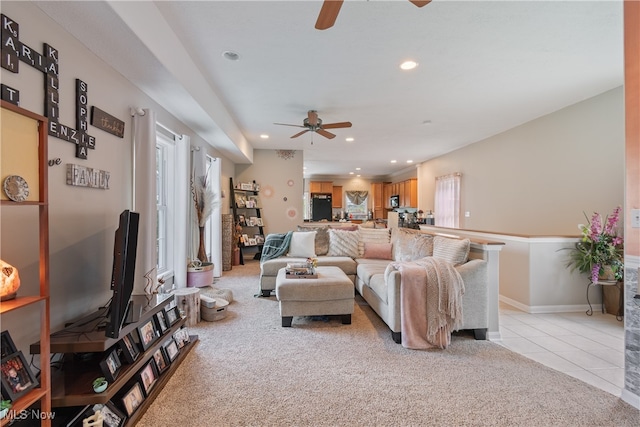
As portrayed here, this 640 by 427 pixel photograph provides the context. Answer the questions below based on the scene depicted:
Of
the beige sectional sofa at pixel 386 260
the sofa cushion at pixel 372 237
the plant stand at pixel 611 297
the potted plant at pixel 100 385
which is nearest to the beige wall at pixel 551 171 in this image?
the plant stand at pixel 611 297

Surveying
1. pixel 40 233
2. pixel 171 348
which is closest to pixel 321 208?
pixel 171 348

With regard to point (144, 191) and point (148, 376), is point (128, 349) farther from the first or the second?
point (144, 191)

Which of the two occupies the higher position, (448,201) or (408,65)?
(408,65)

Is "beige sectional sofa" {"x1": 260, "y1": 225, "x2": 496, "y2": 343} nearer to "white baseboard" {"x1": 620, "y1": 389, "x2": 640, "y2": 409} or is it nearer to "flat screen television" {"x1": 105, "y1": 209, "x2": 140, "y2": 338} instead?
"white baseboard" {"x1": 620, "y1": 389, "x2": 640, "y2": 409}

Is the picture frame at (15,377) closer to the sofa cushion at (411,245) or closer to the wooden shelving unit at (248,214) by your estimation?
the sofa cushion at (411,245)

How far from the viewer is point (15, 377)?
117 centimetres

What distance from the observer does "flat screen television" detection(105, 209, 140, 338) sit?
152cm

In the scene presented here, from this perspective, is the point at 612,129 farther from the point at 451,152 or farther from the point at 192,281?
the point at 192,281

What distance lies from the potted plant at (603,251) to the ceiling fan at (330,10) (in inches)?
130

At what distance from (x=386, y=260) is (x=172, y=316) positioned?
9.45 ft

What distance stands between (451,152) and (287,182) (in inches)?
155

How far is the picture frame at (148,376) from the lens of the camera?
174 cm

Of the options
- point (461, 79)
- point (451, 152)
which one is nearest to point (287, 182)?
point (451, 152)

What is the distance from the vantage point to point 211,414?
166cm
